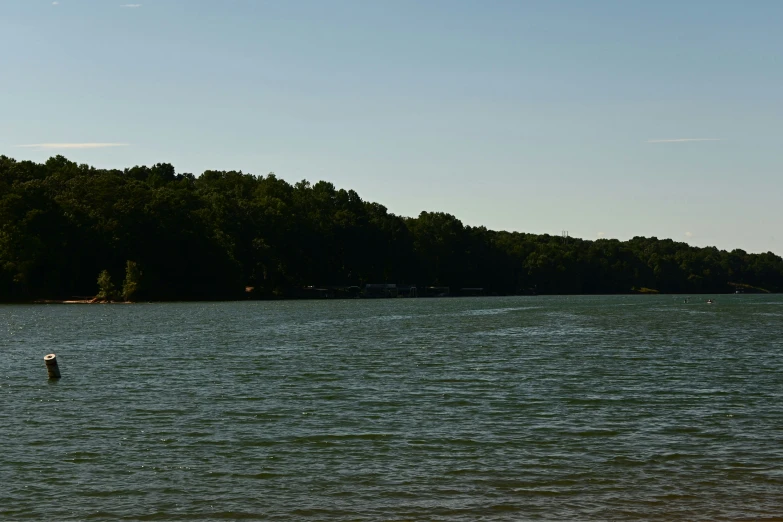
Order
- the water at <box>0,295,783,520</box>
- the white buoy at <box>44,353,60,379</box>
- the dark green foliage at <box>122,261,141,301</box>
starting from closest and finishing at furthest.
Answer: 1. the water at <box>0,295,783,520</box>
2. the white buoy at <box>44,353,60,379</box>
3. the dark green foliage at <box>122,261,141,301</box>

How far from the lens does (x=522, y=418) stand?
28.9 meters

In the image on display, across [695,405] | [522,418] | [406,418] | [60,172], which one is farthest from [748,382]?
[60,172]

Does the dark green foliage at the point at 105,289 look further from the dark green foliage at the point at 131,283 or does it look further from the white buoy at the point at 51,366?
the white buoy at the point at 51,366

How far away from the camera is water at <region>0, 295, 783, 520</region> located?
19.0m

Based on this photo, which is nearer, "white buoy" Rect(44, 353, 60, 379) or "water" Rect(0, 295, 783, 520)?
"water" Rect(0, 295, 783, 520)

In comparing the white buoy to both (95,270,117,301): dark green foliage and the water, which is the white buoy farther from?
(95,270,117,301): dark green foliage

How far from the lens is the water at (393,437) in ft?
62.2

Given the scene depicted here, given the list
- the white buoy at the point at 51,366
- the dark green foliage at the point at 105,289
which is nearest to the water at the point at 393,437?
the white buoy at the point at 51,366

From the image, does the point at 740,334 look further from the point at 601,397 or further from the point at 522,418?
the point at 522,418

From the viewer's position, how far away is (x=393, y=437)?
25.6 m

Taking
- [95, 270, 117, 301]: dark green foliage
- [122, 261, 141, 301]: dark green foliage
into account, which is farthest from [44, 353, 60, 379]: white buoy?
[122, 261, 141, 301]: dark green foliage

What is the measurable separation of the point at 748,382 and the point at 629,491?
22070 millimetres

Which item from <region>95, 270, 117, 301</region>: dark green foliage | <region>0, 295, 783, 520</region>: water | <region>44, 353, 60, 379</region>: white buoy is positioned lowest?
<region>0, 295, 783, 520</region>: water

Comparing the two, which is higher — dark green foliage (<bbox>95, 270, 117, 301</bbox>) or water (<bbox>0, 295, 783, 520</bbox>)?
dark green foliage (<bbox>95, 270, 117, 301</bbox>)
